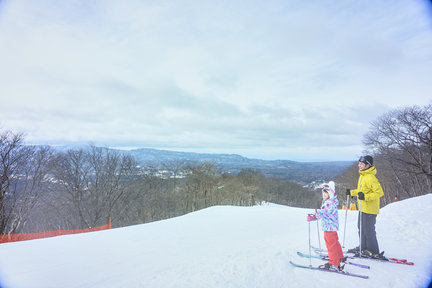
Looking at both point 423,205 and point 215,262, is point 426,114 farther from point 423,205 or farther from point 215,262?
point 215,262

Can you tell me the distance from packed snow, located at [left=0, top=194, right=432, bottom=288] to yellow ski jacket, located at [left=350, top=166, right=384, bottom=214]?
39.2 inches

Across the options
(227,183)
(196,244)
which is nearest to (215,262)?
(196,244)

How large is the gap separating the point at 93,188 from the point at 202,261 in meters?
30.7

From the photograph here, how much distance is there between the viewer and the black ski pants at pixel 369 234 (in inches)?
169

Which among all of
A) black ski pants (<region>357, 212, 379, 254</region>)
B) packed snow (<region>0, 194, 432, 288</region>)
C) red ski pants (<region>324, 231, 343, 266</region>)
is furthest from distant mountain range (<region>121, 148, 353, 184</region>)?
red ski pants (<region>324, 231, 343, 266</region>)

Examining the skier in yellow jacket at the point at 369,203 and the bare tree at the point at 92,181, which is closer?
the skier in yellow jacket at the point at 369,203

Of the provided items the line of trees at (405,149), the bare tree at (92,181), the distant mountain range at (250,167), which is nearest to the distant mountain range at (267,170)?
the distant mountain range at (250,167)

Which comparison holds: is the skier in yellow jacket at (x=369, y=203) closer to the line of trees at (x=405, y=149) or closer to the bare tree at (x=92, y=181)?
the line of trees at (x=405, y=149)

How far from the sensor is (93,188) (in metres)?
30.0

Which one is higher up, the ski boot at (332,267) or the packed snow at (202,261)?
the ski boot at (332,267)

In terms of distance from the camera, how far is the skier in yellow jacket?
427 cm

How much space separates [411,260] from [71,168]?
33391 millimetres

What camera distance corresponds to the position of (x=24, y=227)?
19656 millimetres

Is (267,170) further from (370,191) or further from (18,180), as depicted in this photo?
(370,191)
